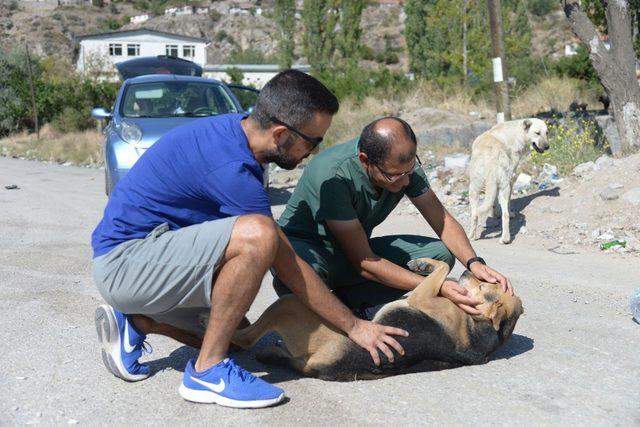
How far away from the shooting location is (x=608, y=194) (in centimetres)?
940

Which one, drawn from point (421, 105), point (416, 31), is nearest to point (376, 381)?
point (421, 105)

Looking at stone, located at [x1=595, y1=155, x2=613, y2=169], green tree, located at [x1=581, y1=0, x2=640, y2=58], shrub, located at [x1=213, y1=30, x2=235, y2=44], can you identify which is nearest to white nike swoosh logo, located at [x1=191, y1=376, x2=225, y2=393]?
stone, located at [x1=595, y1=155, x2=613, y2=169]

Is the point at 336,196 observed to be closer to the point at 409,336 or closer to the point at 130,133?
the point at 409,336

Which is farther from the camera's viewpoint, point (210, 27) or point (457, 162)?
point (210, 27)

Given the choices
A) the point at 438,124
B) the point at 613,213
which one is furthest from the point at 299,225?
the point at 438,124

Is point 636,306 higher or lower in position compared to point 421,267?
lower

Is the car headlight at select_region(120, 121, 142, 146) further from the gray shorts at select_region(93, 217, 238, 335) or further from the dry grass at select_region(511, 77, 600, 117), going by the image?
the dry grass at select_region(511, 77, 600, 117)

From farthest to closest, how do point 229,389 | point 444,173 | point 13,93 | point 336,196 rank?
point 13,93 < point 444,173 < point 336,196 < point 229,389

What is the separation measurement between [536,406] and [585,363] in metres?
0.81

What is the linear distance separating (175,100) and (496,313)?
8418 mm

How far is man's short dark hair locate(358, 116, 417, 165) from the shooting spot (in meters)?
4.36

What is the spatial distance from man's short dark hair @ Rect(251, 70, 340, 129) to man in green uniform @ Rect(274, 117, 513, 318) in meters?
0.58

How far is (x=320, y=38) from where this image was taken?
50.0 metres

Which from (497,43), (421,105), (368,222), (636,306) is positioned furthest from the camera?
(421,105)
